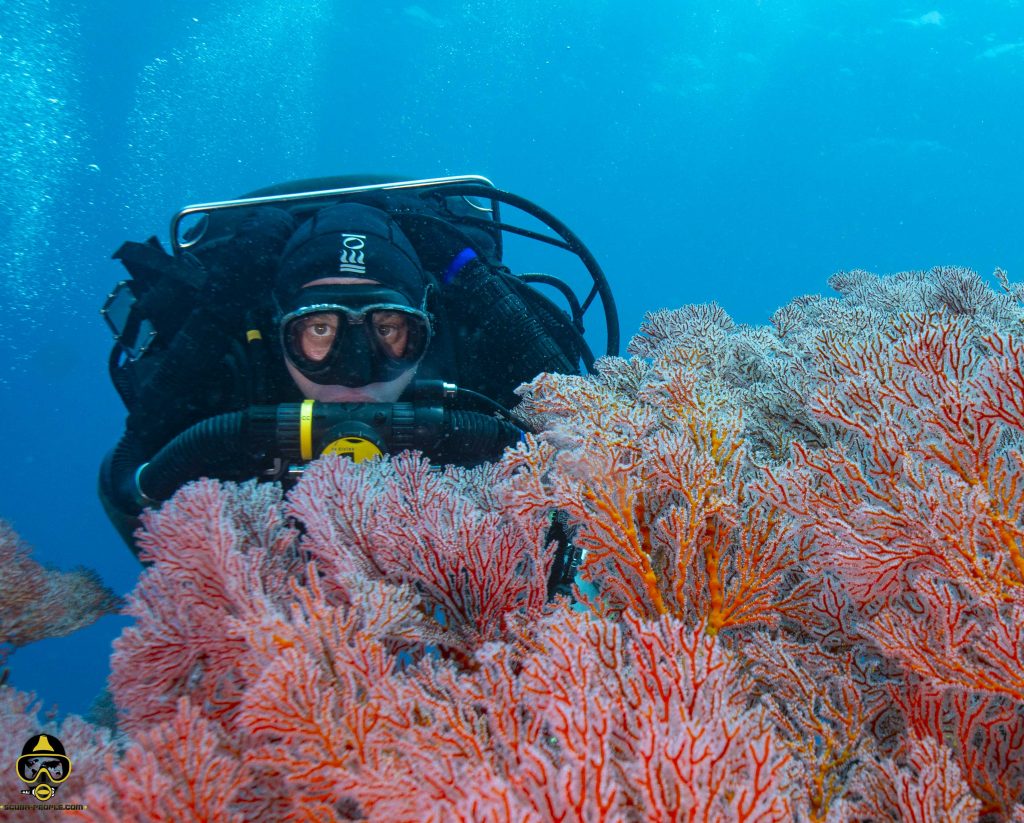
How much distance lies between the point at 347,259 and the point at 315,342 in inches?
25.0

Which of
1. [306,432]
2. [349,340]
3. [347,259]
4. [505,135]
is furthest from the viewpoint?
[505,135]

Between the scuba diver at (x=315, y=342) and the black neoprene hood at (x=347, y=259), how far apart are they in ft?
0.04

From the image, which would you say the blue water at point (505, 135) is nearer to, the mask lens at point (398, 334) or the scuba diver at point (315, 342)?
the scuba diver at point (315, 342)

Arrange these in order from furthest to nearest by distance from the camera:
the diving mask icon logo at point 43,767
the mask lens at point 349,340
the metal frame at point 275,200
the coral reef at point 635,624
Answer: the metal frame at point 275,200 → the mask lens at point 349,340 → the diving mask icon logo at point 43,767 → the coral reef at point 635,624

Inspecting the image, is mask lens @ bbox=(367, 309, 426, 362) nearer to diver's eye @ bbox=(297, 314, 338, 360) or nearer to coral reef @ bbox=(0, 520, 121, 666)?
diver's eye @ bbox=(297, 314, 338, 360)

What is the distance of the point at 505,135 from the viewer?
70.9 m

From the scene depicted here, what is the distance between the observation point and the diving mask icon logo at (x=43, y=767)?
141 centimetres

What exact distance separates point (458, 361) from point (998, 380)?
4.09 metres

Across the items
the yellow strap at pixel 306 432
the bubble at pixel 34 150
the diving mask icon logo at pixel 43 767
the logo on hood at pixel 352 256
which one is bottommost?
the diving mask icon logo at pixel 43 767

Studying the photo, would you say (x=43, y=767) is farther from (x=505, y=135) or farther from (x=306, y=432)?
(x=505, y=135)

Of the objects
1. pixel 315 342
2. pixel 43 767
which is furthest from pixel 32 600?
pixel 43 767

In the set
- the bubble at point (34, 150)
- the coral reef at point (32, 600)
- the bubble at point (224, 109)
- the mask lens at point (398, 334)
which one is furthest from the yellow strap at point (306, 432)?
the bubble at point (224, 109)

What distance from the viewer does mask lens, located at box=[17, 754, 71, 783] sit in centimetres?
142

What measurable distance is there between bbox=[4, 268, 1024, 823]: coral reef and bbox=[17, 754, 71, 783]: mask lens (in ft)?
0.33
